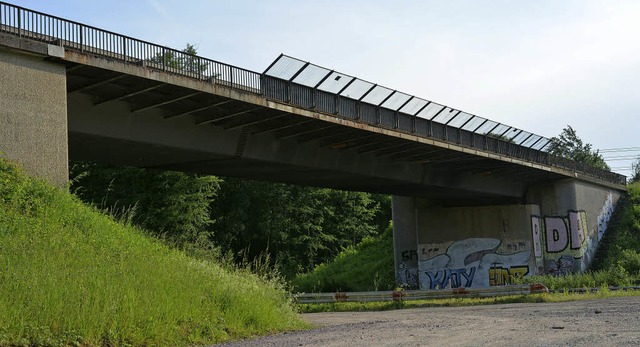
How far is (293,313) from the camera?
1772cm

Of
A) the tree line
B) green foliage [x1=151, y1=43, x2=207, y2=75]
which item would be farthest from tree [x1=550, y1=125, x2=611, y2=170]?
green foliage [x1=151, y1=43, x2=207, y2=75]

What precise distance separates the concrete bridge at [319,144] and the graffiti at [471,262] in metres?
0.06

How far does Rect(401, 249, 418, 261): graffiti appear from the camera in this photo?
48.2 m

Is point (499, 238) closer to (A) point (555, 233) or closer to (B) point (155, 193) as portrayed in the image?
(A) point (555, 233)

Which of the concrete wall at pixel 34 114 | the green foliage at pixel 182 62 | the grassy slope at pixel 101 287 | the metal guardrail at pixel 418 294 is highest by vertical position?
the green foliage at pixel 182 62

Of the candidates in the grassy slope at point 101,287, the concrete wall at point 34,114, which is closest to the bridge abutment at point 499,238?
the grassy slope at point 101,287

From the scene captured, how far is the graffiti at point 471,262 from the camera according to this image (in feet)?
148

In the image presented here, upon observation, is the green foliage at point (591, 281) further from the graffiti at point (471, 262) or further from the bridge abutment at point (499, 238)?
the graffiti at point (471, 262)

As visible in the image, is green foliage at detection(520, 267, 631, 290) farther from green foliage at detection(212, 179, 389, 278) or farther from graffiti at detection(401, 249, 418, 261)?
green foliage at detection(212, 179, 389, 278)

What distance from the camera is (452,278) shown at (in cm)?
4647

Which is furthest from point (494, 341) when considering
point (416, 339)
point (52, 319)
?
point (52, 319)

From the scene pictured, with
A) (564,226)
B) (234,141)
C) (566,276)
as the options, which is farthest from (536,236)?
(234,141)

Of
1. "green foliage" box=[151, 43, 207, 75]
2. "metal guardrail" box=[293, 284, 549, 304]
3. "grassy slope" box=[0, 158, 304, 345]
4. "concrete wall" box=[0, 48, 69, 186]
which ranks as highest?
"green foliage" box=[151, 43, 207, 75]

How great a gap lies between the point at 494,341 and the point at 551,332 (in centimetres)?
→ 192
